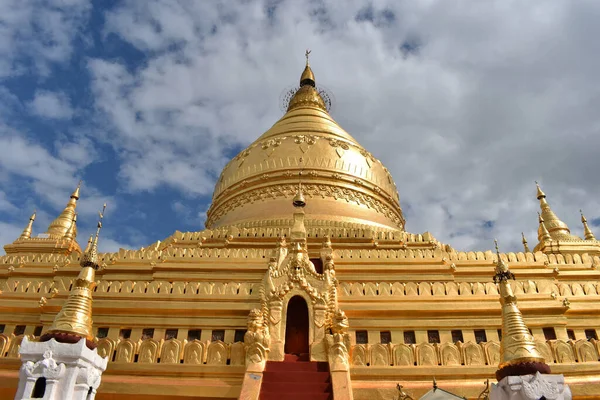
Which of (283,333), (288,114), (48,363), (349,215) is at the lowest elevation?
(48,363)

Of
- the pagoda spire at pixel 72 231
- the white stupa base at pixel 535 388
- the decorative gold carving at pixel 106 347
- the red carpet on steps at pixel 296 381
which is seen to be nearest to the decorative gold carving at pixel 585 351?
the white stupa base at pixel 535 388

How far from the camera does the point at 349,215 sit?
20422mm

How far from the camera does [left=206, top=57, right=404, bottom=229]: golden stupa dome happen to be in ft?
68.0

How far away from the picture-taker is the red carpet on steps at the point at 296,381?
9219 mm

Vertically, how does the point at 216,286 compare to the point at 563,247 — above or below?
below

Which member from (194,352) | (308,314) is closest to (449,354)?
(308,314)

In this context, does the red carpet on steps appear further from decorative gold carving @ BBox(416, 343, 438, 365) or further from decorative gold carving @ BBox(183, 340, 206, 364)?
decorative gold carving @ BBox(416, 343, 438, 365)

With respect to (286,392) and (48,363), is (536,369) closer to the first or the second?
(286,392)

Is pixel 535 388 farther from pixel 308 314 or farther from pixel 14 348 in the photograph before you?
pixel 14 348

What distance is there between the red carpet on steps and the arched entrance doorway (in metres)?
0.90

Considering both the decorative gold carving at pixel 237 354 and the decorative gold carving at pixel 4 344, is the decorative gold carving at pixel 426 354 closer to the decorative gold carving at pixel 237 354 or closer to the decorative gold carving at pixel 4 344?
the decorative gold carving at pixel 237 354

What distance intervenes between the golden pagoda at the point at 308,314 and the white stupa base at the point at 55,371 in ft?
1.16

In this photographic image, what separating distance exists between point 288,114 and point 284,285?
17.9 meters

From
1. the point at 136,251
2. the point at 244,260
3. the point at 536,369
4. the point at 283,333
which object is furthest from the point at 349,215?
the point at 536,369
